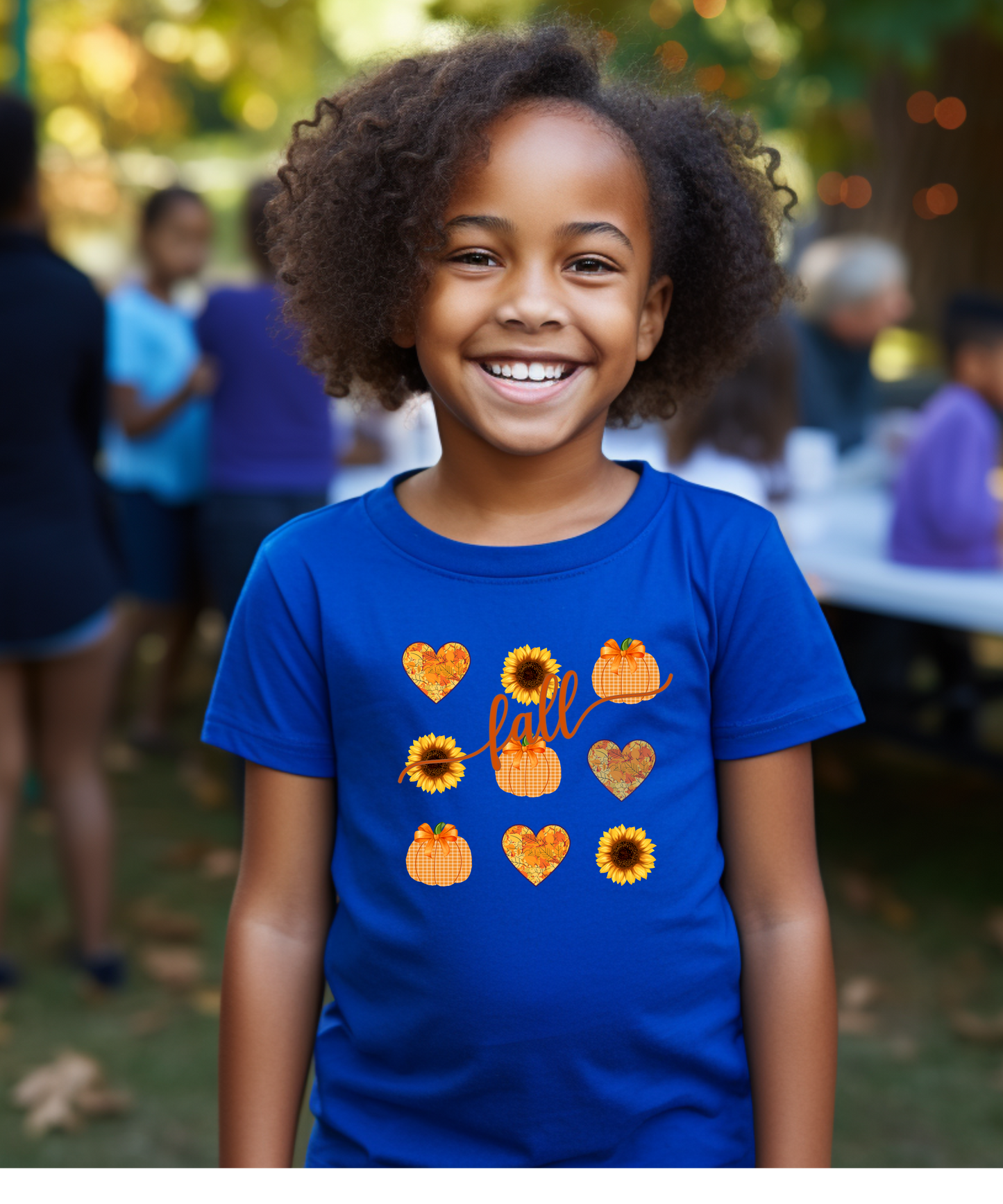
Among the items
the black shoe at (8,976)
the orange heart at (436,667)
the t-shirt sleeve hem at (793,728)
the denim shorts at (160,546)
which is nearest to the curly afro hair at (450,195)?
the orange heart at (436,667)

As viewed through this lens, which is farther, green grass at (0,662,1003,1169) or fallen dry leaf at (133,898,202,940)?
fallen dry leaf at (133,898,202,940)

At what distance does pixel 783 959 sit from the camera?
1285 mm

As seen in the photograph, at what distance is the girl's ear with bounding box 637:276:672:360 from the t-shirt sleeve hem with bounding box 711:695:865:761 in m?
0.40

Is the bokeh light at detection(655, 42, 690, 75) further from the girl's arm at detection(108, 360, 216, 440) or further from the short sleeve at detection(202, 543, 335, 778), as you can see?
the short sleeve at detection(202, 543, 335, 778)

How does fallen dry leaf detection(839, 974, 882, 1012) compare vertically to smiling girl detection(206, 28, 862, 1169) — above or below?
below

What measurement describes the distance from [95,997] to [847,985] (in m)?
2.07

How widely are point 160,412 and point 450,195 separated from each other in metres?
3.74

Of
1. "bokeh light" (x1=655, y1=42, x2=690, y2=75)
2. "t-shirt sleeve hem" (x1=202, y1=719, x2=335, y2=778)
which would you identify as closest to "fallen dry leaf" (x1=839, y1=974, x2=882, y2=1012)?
"t-shirt sleeve hem" (x1=202, y1=719, x2=335, y2=778)

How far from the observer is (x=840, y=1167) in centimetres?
297

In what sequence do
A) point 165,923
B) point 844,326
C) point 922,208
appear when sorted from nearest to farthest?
point 165,923
point 844,326
point 922,208

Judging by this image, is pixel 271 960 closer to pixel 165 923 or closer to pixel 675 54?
pixel 165 923

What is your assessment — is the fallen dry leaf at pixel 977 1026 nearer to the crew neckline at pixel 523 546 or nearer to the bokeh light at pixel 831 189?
the crew neckline at pixel 523 546

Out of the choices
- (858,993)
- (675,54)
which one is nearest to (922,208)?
(675,54)

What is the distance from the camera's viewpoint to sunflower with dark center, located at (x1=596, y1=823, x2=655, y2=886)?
4.05ft
